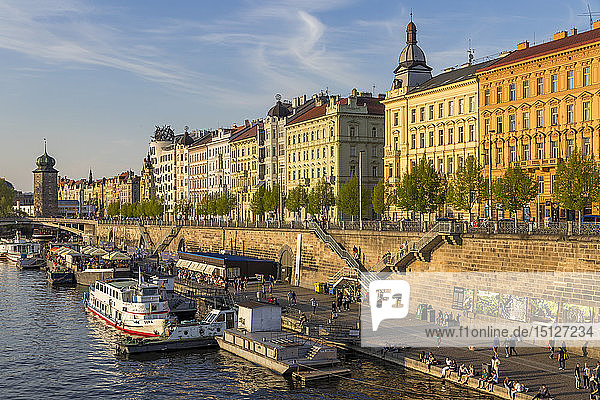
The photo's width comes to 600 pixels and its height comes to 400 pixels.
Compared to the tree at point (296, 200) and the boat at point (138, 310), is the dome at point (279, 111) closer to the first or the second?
the tree at point (296, 200)

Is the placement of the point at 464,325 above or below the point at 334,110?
below

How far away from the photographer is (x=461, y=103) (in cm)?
7806

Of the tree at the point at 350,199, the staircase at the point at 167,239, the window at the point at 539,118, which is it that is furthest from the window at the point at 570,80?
the staircase at the point at 167,239

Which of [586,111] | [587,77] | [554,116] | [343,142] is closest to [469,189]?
[554,116]

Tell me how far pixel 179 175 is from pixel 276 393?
128m

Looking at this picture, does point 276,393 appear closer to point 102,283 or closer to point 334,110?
point 102,283

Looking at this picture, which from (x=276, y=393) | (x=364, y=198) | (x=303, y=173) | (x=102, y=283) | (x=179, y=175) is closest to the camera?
(x=276, y=393)

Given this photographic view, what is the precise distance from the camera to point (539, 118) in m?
68.6

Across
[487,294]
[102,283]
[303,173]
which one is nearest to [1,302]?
[102,283]

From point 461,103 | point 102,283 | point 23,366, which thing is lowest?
point 23,366

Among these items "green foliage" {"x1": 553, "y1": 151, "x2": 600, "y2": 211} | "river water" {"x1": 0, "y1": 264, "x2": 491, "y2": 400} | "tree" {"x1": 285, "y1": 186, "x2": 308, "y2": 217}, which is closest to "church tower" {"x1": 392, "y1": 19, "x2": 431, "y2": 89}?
Result: "tree" {"x1": 285, "y1": 186, "x2": 308, "y2": 217}

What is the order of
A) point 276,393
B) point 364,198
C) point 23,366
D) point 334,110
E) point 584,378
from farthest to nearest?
point 334,110, point 364,198, point 23,366, point 276,393, point 584,378

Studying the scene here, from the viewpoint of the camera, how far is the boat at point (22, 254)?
12825cm

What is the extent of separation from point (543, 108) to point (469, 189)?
1173cm
